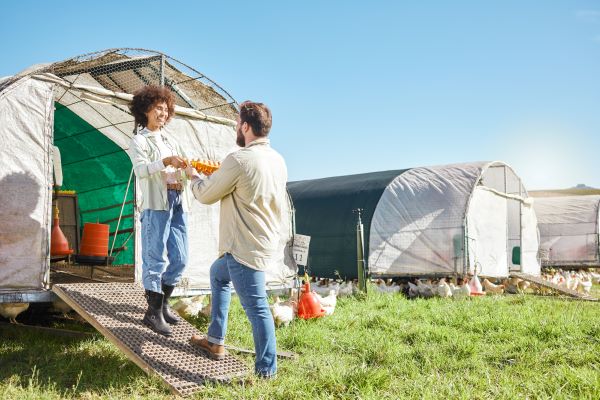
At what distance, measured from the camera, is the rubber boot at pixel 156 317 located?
4727mm

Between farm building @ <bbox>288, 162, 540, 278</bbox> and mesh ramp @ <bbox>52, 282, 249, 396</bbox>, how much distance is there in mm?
7532

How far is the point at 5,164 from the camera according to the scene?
542 centimetres

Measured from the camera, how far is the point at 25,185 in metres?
5.47

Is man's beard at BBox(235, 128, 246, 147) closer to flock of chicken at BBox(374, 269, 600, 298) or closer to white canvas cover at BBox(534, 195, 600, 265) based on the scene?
flock of chicken at BBox(374, 269, 600, 298)

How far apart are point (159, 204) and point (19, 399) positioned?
5.53 ft

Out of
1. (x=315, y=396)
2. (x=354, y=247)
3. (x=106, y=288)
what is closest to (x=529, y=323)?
(x=315, y=396)

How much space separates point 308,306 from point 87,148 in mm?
4853

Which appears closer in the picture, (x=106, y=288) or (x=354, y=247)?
(x=106, y=288)

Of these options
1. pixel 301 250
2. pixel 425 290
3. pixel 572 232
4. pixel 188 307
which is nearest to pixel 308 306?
pixel 301 250

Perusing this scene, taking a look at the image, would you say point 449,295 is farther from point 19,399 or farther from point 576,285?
point 19,399

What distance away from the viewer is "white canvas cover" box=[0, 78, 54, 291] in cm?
534

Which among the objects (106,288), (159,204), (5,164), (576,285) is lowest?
(576,285)

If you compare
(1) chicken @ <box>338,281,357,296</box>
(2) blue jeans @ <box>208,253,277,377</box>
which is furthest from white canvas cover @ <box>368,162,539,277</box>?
(2) blue jeans @ <box>208,253,277,377</box>

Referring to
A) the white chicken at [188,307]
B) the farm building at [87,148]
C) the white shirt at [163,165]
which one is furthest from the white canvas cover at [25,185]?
the white chicken at [188,307]
